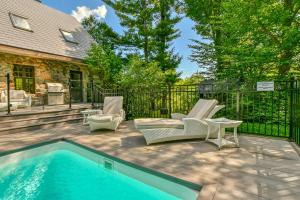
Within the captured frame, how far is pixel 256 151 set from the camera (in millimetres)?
4184

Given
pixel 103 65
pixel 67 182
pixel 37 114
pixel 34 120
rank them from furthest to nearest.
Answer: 1. pixel 103 65
2. pixel 37 114
3. pixel 34 120
4. pixel 67 182

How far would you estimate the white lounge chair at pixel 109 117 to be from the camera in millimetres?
6125

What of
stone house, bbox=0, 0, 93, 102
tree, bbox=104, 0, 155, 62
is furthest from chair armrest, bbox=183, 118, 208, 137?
tree, bbox=104, 0, 155, 62

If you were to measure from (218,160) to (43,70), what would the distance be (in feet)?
31.8

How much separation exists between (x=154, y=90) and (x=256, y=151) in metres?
4.56

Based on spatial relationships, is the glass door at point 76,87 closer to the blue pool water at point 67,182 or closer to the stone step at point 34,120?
the stone step at point 34,120

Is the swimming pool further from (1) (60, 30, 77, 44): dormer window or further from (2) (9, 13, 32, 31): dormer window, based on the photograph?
(1) (60, 30, 77, 44): dormer window

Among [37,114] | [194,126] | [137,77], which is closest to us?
[194,126]

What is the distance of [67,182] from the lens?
3.29m

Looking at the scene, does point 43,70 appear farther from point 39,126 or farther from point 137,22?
point 137,22

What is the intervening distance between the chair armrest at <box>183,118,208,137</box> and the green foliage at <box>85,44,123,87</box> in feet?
21.5

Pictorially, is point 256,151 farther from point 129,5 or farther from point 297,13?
point 129,5

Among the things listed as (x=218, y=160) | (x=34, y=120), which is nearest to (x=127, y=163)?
(x=218, y=160)

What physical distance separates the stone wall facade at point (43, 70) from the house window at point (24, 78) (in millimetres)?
163
